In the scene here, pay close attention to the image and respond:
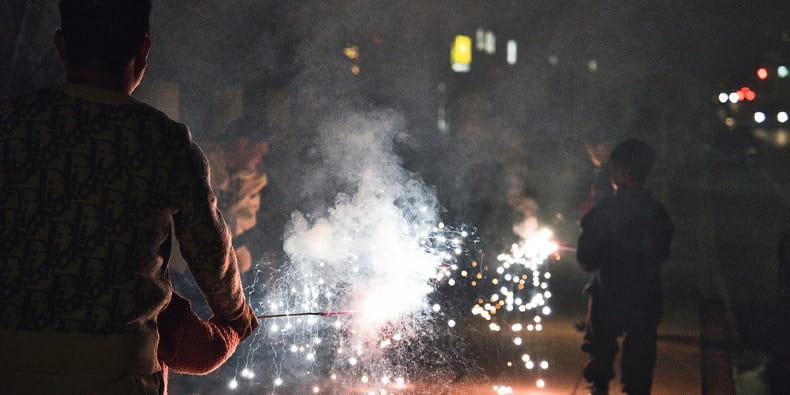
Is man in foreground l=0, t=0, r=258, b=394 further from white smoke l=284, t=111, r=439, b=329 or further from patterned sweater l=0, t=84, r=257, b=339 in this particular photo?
white smoke l=284, t=111, r=439, b=329

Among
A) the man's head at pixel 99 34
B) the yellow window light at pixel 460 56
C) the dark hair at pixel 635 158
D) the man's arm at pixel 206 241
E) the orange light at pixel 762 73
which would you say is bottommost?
the dark hair at pixel 635 158

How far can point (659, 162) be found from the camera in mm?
4117

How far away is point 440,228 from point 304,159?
105 cm

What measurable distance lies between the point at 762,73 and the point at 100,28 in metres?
4.59

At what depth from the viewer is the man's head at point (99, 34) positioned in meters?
1.37

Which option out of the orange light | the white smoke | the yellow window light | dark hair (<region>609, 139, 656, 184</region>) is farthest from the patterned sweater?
the orange light

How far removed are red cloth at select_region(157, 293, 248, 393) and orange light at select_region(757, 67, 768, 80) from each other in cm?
429

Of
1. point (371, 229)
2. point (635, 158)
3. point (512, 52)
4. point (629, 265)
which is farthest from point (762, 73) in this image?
point (371, 229)

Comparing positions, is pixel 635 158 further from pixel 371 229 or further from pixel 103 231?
pixel 103 231

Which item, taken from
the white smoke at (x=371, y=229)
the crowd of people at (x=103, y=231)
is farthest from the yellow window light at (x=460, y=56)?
the crowd of people at (x=103, y=231)

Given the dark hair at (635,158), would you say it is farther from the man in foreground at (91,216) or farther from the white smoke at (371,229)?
the man in foreground at (91,216)

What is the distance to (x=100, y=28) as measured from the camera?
1376 millimetres

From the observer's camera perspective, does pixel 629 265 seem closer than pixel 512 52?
Yes

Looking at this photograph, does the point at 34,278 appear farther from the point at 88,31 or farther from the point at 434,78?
the point at 434,78
